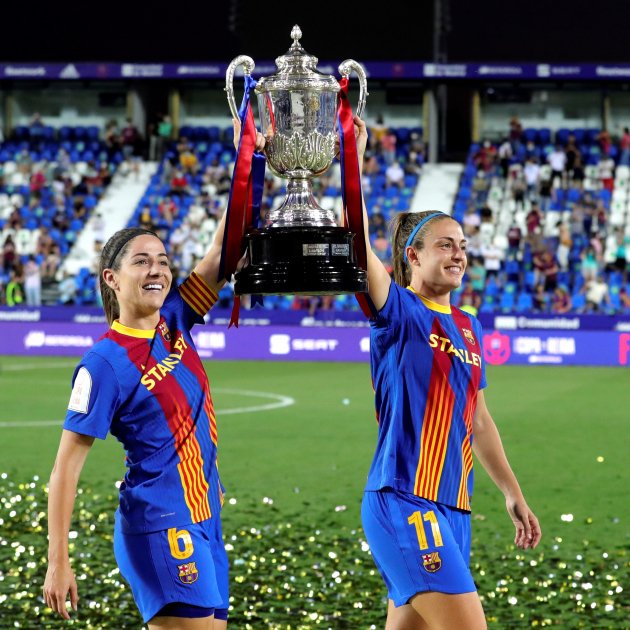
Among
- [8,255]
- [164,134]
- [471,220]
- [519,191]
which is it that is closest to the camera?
[8,255]

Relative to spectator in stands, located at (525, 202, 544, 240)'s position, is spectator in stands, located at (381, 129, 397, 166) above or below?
above

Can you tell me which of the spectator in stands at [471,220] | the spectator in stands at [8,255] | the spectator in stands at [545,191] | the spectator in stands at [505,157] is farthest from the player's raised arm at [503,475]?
the spectator in stands at [505,157]

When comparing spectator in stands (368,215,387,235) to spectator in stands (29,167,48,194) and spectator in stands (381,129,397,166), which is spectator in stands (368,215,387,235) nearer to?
spectator in stands (381,129,397,166)

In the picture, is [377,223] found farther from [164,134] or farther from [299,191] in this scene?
[299,191]

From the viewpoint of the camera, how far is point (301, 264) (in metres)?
4.29

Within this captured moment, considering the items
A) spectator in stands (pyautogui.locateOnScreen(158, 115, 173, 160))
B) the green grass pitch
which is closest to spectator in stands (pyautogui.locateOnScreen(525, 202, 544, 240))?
the green grass pitch

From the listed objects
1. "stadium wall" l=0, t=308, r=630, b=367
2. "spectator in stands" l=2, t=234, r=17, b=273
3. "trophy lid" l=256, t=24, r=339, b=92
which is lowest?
"stadium wall" l=0, t=308, r=630, b=367

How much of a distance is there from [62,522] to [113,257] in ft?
2.83

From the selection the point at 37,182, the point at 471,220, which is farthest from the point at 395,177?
the point at 37,182

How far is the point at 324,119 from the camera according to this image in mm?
4453

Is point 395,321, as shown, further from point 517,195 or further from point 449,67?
point 449,67

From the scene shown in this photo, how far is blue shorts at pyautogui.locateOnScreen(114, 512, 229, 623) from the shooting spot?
12.8ft

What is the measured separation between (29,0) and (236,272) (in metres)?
31.8

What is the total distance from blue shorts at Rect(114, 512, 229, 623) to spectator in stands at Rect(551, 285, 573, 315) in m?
19.9
